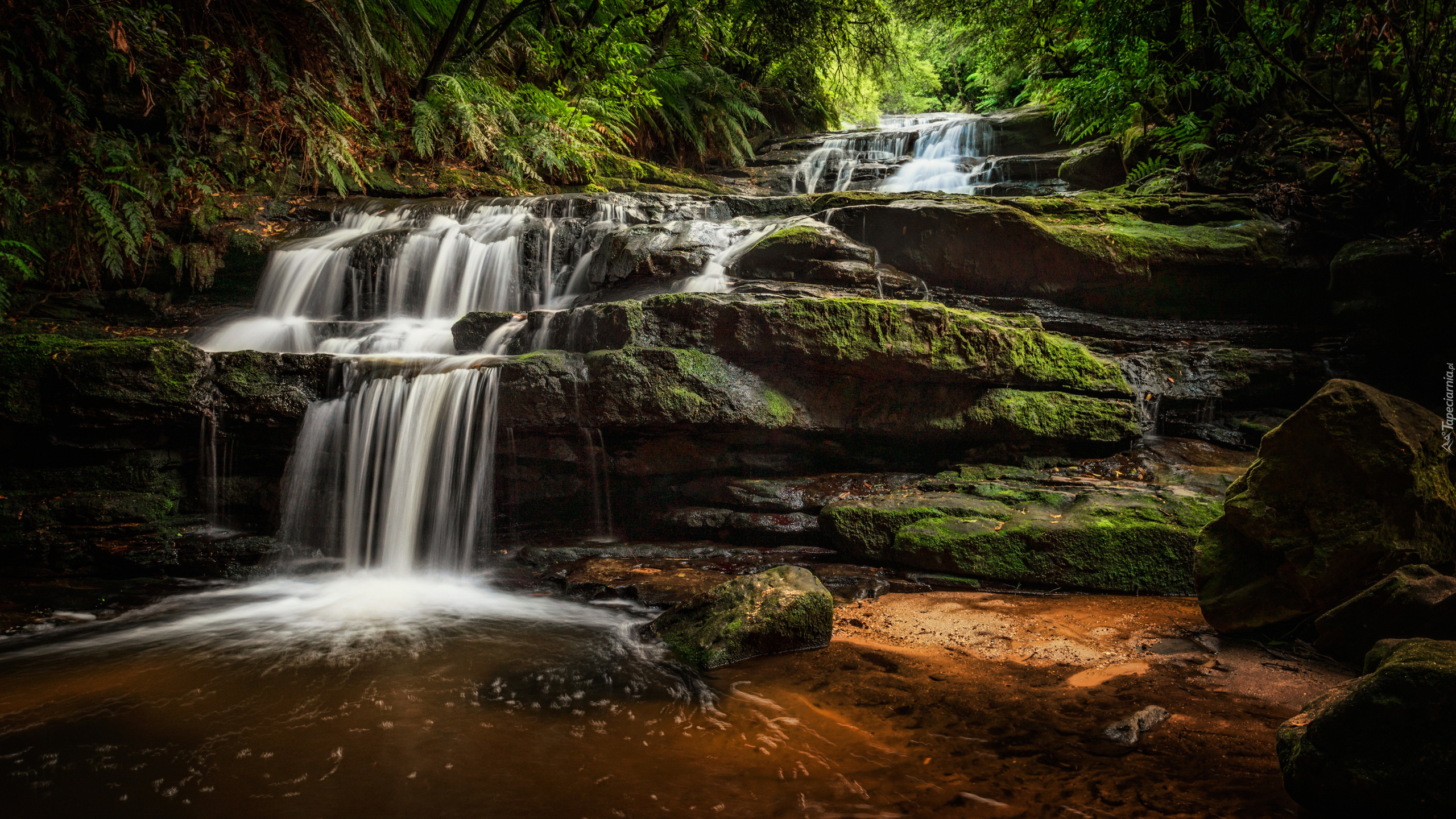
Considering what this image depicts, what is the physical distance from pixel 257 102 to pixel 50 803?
30.3 ft

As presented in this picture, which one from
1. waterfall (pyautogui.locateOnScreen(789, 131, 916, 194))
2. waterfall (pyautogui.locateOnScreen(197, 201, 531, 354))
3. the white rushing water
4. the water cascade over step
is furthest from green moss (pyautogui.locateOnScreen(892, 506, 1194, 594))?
waterfall (pyautogui.locateOnScreen(789, 131, 916, 194))

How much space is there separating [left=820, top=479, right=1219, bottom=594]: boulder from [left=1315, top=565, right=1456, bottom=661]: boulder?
1223mm

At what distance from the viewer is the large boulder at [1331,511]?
10.7 feet

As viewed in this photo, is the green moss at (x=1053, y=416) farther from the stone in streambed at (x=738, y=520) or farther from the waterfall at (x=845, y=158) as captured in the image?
the waterfall at (x=845, y=158)

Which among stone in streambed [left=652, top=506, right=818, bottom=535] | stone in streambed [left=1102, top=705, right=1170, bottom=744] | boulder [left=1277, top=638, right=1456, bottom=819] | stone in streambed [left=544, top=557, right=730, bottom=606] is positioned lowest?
stone in streambed [left=544, top=557, right=730, bottom=606]

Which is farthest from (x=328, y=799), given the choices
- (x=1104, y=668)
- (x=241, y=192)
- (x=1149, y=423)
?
(x=241, y=192)

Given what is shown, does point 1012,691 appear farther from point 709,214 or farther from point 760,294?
point 709,214

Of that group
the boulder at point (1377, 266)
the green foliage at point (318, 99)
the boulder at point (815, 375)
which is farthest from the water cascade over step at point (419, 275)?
the boulder at point (1377, 266)

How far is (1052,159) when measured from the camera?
12.5 metres

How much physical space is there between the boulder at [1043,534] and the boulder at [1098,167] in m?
7.94

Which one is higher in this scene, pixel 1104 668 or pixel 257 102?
pixel 257 102

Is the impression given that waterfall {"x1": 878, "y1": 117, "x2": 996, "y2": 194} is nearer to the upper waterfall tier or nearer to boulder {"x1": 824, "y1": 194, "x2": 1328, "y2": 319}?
the upper waterfall tier

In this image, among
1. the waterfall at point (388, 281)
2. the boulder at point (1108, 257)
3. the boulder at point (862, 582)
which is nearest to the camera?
the boulder at point (862, 582)

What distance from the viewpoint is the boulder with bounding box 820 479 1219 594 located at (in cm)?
446
